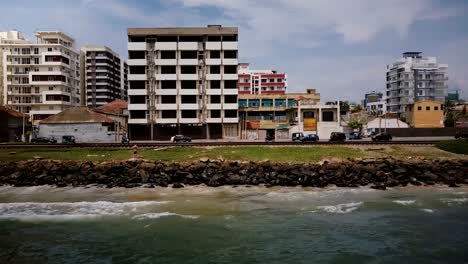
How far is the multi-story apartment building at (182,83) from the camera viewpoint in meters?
98.4

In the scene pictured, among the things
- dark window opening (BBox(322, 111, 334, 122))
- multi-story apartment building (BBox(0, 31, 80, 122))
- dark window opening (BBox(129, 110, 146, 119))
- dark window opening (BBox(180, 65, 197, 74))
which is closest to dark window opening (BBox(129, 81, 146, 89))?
dark window opening (BBox(129, 110, 146, 119))

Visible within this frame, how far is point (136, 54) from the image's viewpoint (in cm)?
10031

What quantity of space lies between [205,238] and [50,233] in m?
8.21

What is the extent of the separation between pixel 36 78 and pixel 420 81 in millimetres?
141190

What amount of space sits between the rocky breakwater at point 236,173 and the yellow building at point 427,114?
73.7m

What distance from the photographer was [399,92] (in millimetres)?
164250

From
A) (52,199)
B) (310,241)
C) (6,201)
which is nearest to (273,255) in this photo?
(310,241)

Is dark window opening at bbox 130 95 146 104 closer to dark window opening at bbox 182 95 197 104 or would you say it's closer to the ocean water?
dark window opening at bbox 182 95 197 104

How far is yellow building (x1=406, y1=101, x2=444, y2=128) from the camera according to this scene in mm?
109438

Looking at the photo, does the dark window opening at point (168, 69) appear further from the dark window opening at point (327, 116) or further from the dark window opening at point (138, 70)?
the dark window opening at point (327, 116)

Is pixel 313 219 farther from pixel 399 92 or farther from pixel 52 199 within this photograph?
pixel 399 92

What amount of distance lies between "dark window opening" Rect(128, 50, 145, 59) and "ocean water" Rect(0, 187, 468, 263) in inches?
2821

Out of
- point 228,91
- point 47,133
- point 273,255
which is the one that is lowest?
point 273,255

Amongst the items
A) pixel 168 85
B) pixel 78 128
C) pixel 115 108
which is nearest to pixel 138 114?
pixel 168 85
